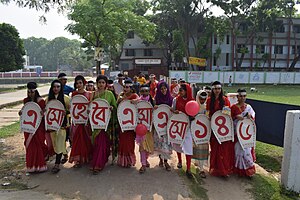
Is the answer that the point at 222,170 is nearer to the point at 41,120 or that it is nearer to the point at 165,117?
the point at 165,117

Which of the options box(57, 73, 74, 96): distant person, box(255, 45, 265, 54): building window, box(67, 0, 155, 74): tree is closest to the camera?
box(57, 73, 74, 96): distant person

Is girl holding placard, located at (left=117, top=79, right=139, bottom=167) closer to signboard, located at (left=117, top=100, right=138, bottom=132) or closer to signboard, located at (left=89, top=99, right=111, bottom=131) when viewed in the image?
signboard, located at (left=117, top=100, right=138, bottom=132)

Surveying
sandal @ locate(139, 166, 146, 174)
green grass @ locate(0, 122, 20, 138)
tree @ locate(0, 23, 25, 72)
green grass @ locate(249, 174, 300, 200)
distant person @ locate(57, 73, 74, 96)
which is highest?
tree @ locate(0, 23, 25, 72)

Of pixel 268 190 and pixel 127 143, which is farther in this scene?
pixel 127 143

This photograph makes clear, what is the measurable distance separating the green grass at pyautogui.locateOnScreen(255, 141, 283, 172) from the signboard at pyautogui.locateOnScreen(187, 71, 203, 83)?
831 inches

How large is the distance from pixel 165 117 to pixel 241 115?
129 centimetres

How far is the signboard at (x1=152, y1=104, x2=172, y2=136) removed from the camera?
4938 mm

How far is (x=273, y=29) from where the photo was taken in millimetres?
37031

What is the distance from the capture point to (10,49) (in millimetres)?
27188

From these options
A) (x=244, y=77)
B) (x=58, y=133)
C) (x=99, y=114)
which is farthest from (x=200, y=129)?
(x=244, y=77)

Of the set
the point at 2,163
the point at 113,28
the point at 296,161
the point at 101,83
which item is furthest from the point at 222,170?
the point at 113,28

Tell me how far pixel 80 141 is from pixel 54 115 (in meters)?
0.63

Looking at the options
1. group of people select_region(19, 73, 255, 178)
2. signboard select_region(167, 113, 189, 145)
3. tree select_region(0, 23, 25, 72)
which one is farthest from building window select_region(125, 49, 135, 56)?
signboard select_region(167, 113, 189, 145)

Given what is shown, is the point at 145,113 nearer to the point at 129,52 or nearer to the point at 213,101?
the point at 213,101
